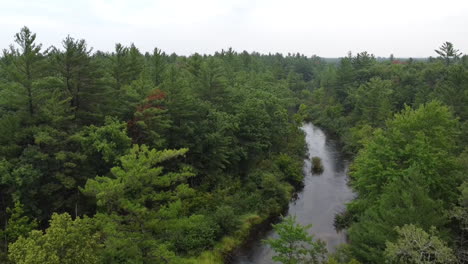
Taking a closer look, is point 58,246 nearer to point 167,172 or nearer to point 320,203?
point 167,172

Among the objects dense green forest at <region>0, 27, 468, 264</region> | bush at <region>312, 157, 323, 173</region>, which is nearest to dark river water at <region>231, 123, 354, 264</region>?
bush at <region>312, 157, 323, 173</region>

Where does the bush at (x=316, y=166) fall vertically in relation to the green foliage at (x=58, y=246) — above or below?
below

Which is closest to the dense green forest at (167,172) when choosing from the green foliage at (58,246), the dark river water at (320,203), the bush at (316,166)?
the green foliage at (58,246)

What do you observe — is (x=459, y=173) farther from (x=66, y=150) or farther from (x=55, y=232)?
(x=66, y=150)

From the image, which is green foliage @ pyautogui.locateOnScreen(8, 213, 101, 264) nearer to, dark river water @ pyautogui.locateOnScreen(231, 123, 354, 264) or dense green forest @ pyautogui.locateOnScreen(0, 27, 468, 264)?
dense green forest @ pyautogui.locateOnScreen(0, 27, 468, 264)

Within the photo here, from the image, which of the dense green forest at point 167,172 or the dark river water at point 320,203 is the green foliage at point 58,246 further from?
the dark river water at point 320,203

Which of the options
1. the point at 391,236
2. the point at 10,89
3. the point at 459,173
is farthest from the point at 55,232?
the point at 459,173
